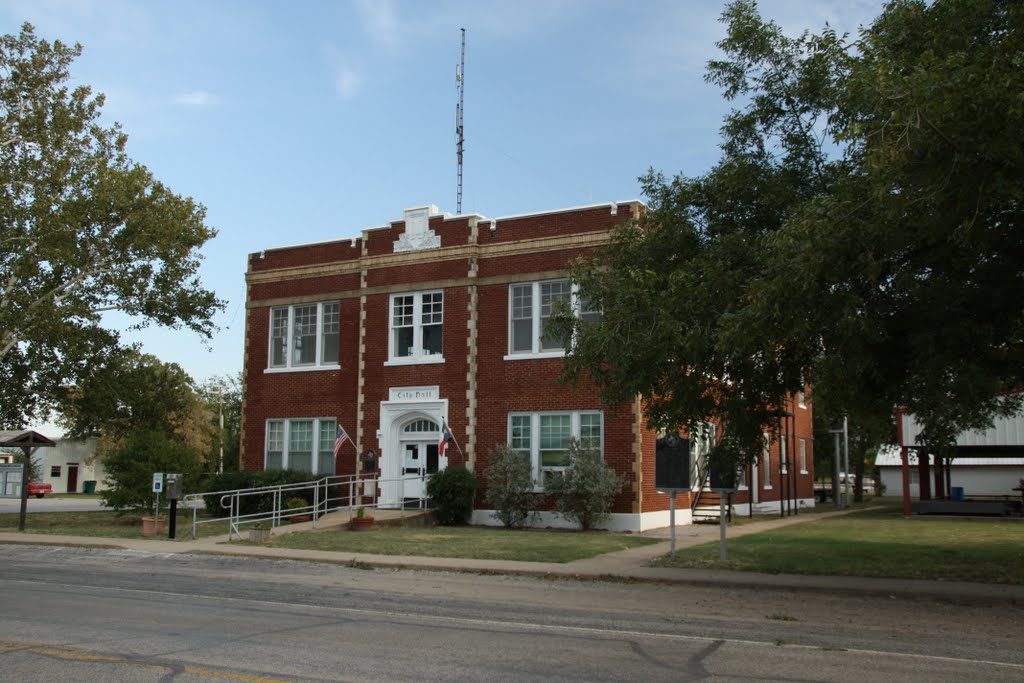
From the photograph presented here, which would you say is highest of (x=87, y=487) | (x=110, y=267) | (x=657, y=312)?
(x=110, y=267)

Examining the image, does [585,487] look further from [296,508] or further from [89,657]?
[89,657]

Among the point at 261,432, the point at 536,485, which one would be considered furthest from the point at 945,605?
the point at 261,432

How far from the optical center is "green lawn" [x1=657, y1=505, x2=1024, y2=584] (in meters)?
14.6

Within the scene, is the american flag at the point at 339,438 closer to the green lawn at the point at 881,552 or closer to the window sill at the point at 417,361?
the window sill at the point at 417,361

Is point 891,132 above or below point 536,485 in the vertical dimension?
above

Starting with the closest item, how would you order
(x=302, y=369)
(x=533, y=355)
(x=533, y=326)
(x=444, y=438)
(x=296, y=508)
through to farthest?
(x=296, y=508) < (x=533, y=355) < (x=533, y=326) < (x=444, y=438) < (x=302, y=369)

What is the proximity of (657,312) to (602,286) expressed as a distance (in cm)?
176

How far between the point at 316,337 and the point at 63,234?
7.85 m

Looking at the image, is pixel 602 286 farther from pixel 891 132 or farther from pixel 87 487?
pixel 87 487

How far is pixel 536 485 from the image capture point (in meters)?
24.6

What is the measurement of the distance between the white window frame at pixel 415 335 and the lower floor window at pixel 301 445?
9.66ft

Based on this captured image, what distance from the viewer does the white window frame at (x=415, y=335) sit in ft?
87.5

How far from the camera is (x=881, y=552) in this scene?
17797mm

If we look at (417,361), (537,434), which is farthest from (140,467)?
(537,434)
